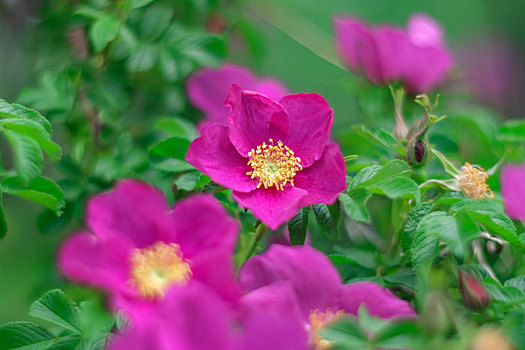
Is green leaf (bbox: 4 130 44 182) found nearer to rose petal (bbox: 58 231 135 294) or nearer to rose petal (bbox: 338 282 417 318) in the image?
rose petal (bbox: 58 231 135 294)

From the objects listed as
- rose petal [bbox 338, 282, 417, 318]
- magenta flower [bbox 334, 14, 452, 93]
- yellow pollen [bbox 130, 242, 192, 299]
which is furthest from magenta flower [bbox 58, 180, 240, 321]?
magenta flower [bbox 334, 14, 452, 93]

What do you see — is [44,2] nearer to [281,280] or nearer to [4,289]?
[4,289]

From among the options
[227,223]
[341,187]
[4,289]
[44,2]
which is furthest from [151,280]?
[4,289]

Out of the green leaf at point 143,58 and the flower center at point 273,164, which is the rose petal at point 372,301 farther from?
the green leaf at point 143,58

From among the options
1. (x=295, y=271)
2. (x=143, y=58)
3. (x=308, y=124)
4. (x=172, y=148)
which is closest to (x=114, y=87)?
(x=143, y=58)

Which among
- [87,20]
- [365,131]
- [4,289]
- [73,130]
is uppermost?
[365,131]

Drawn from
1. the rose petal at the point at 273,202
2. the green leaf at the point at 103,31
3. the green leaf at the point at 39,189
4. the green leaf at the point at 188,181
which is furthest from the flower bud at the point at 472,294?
the green leaf at the point at 103,31
